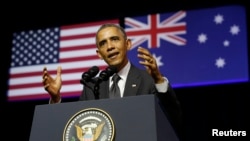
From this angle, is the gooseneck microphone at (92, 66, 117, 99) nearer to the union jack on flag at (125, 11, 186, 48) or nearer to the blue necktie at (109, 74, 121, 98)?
the blue necktie at (109, 74, 121, 98)

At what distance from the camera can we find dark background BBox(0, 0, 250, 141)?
355 cm

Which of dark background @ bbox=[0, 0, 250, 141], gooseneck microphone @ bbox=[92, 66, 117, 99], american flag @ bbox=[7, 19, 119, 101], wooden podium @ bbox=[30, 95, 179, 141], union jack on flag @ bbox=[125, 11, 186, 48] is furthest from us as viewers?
american flag @ bbox=[7, 19, 119, 101]

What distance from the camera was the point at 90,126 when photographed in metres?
1.27

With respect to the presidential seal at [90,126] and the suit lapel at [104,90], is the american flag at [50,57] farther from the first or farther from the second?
the presidential seal at [90,126]

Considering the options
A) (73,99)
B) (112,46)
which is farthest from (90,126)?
(73,99)

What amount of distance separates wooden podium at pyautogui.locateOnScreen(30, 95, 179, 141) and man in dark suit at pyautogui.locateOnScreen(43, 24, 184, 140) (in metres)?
0.11

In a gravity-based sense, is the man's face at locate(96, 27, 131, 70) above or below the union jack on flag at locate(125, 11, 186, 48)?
below

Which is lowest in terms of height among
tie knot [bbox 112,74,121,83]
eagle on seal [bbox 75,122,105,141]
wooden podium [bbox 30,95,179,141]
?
eagle on seal [bbox 75,122,105,141]

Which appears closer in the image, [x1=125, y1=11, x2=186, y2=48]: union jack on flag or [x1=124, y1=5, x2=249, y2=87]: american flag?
[x1=124, y1=5, x2=249, y2=87]: american flag

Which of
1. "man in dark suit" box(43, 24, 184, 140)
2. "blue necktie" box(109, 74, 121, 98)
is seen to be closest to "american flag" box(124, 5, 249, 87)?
"man in dark suit" box(43, 24, 184, 140)

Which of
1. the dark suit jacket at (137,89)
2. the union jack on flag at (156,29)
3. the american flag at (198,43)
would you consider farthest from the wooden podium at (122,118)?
the union jack on flag at (156,29)

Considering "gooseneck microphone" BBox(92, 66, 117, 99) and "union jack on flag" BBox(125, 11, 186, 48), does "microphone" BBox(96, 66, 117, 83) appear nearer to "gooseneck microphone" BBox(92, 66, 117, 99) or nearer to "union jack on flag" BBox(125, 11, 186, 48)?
"gooseneck microphone" BBox(92, 66, 117, 99)

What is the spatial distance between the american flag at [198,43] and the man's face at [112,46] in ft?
6.83

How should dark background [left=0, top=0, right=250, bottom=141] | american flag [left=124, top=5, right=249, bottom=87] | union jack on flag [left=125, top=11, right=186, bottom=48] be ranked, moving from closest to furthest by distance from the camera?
1. dark background [left=0, top=0, right=250, bottom=141]
2. american flag [left=124, top=5, right=249, bottom=87]
3. union jack on flag [left=125, top=11, right=186, bottom=48]
